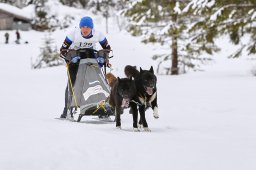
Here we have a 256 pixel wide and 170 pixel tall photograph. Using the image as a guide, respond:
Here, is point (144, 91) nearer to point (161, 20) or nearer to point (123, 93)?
point (123, 93)

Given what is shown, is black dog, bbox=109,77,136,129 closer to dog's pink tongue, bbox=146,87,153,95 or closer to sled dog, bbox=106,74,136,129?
sled dog, bbox=106,74,136,129

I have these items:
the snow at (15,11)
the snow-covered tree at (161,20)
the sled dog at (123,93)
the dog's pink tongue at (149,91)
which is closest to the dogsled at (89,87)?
the sled dog at (123,93)

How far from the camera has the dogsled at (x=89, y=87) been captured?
8.03 meters

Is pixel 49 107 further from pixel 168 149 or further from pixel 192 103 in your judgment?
pixel 168 149

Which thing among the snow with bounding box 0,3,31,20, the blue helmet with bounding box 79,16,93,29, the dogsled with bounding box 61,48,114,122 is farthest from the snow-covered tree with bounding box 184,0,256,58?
the snow with bounding box 0,3,31,20

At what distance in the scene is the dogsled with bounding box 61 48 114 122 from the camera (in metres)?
8.03

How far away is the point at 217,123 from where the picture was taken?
903 centimetres

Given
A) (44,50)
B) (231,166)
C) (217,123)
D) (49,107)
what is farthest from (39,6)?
(231,166)

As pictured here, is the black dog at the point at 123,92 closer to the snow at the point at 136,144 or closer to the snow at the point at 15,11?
the snow at the point at 136,144

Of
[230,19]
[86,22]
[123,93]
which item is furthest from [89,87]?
[230,19]

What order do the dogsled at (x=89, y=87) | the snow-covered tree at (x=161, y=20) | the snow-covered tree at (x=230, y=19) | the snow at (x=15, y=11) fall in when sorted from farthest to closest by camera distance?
1. the snow at (x=15, y=11)
2. the snow-covered tree at (x=161, y=20)
3. the snow-covered tree at (x=230, y=19)
4. the dogsled at (x=89, y=87)

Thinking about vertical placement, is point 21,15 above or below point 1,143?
above

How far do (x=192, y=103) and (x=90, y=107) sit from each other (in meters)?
5.48

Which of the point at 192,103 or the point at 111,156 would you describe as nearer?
the point at 111,156
